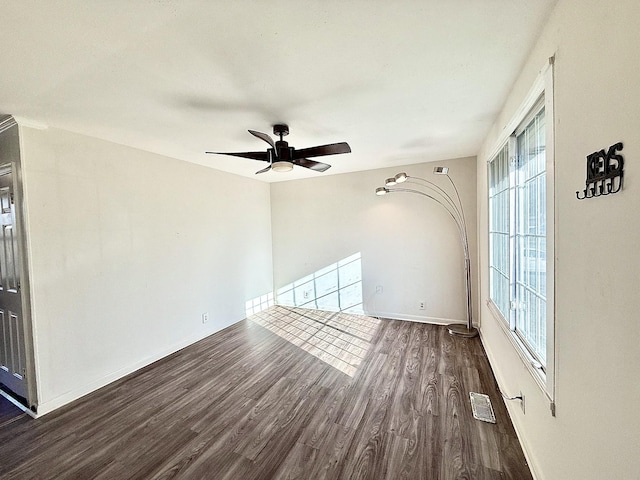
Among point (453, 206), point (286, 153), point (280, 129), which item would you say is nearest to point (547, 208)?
point (286, 153)

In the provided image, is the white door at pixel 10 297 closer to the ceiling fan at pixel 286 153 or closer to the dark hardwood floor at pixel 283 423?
the dark hardwood floor at pixel 283 423

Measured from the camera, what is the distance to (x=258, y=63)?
158 cm

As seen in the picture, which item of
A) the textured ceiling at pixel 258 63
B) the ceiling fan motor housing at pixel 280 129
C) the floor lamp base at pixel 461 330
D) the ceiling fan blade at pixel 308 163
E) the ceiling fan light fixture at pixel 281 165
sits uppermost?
the textured ceiling at pixel 258 63

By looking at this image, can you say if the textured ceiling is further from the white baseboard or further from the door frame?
the white baseboard

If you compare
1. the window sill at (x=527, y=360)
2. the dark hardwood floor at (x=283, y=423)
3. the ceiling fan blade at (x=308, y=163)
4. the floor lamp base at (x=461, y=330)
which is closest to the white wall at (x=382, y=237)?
the floor lamp base at (x=461, y=330)

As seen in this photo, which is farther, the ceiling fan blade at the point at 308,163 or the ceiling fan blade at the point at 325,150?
the ceiling fan blade at the point at 308,163

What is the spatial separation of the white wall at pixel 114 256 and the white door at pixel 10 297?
0.75 ft

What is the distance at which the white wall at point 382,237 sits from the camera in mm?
4113

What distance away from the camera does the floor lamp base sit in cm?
366

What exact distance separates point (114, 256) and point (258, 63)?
2.53 metres

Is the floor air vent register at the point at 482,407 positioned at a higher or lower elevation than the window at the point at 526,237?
lower

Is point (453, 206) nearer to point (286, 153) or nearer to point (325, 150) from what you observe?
point (325, 150)

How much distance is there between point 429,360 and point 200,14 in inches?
137

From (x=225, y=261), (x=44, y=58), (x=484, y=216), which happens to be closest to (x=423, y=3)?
(x=44, y=58)
